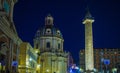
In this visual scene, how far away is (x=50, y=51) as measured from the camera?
311 ft

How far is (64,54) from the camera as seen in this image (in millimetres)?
97500

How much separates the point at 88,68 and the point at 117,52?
60231 mm

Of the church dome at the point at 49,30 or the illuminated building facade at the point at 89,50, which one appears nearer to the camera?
the illuminated building facade at the point at 89,50

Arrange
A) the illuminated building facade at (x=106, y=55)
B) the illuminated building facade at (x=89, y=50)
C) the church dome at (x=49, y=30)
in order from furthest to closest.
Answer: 1. the illuminated building facade at (x=106, y=55)
2. the church dome at (x=49, y=30)
3. the illuminated building facade at (x=89, y=50)

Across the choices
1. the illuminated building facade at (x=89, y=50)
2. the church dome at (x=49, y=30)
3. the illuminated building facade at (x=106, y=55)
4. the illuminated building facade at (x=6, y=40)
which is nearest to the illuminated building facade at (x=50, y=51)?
the church dome at (x=49, y=30)

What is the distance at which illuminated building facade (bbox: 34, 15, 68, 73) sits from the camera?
94.4 metres

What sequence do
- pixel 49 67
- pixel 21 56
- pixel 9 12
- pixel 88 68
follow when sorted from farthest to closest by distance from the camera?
pixel 49 67
pixel 88 68
pixel 21 56
pixel 9 12

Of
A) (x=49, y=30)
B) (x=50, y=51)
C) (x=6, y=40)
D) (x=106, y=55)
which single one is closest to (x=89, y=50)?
(x=50, y=51)

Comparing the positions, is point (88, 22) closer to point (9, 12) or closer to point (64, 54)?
point (64, 54)

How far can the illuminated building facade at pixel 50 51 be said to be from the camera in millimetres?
94375

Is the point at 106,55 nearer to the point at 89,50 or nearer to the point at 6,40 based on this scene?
the point at 89,50

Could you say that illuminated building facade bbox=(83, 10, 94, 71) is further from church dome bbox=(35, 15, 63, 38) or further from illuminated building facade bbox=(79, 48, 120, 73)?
illuminated building facade bbox=(79, 48, 120, 73)

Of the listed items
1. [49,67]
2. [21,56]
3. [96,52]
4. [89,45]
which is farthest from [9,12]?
[96,52]

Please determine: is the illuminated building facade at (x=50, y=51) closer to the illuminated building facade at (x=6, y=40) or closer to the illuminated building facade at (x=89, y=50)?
the illuminated building facade at (x=89, y=50)
